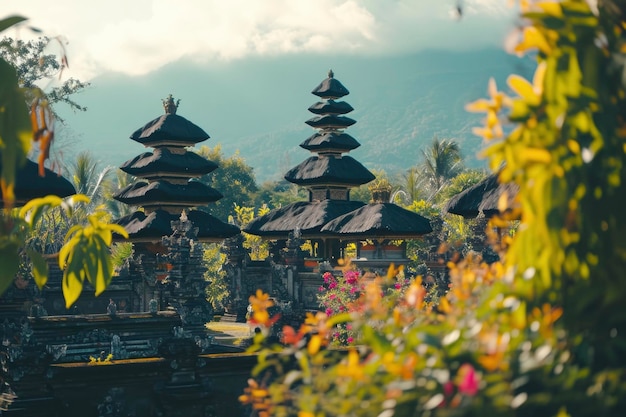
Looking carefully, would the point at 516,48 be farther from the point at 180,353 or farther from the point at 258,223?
the point at 258,223

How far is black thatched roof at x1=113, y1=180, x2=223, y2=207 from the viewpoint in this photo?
34.8m

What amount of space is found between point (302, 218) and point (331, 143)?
3674 mm

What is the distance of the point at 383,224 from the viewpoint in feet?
101

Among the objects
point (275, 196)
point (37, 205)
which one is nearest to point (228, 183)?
point (275, 196)

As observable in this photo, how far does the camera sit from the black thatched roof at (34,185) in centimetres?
2045

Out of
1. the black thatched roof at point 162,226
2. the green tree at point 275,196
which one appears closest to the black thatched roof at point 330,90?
the black thatched roof at point 162,226

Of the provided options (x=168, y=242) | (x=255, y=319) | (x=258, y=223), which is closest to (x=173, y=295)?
(x=168, y=242)

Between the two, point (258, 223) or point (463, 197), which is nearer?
point (463, 197)

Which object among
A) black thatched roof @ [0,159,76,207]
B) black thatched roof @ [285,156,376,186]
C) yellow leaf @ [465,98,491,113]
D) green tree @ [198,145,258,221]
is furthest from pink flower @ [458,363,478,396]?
green tree @ [198,145,258,221]

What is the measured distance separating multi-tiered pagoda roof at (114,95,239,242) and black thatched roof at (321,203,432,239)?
4982 mm

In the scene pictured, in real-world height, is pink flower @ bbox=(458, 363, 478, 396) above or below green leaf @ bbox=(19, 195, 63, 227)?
below

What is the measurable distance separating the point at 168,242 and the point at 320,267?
15.6 feet

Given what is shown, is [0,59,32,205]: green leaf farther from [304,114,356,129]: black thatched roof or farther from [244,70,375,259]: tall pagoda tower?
[304,114,356,129]: black thatched roof

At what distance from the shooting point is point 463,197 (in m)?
27.7
